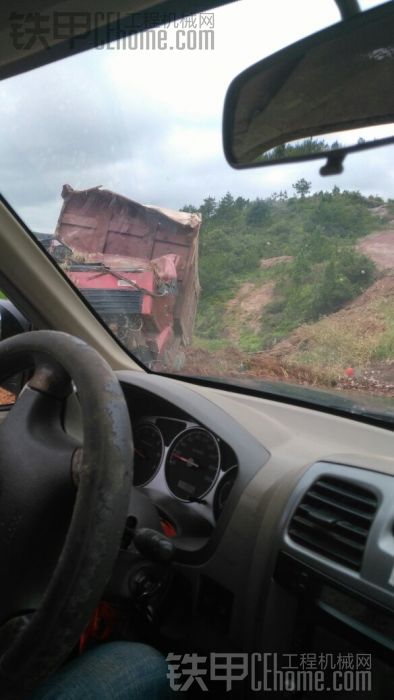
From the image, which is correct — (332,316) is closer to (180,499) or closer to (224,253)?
(224,253)

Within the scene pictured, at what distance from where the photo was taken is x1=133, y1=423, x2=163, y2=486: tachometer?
7.92 feet

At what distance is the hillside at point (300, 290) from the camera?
6.65 ft

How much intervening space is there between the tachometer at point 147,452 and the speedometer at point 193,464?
89 mm

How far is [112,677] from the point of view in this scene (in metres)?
1.58

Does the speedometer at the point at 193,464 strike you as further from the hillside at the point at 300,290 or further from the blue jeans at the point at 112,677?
the blue jeans at the point at 112,677

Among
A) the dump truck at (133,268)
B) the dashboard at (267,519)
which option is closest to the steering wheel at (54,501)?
the dashboard at (267,519)

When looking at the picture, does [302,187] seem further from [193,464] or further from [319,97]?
[193,464]

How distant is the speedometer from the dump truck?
1.76ft

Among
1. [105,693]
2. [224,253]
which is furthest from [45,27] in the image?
[105,693]

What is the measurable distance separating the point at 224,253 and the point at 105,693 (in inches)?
66.4

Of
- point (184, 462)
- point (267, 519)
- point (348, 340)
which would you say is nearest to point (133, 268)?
point (184, 462)

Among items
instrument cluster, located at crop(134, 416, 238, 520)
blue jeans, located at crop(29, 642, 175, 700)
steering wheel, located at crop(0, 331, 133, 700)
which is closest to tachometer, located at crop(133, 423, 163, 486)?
instrument cluster, located at crop(134, 416, 238, 520)

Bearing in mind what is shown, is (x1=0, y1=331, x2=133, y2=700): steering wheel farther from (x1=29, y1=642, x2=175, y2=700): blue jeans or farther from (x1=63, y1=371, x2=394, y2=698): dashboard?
(x1=63, y1=371, x2=394, y2=698): dashboard

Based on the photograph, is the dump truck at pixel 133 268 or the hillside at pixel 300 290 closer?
the hillside at pixel 300 290
